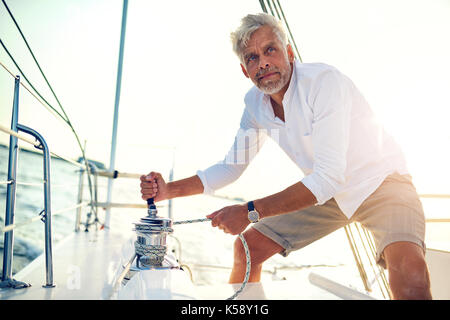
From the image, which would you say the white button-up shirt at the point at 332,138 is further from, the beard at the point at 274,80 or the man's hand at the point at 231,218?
the man's hand at the point at 231,218

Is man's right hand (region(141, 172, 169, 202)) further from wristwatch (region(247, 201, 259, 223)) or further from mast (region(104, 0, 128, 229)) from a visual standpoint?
mast (region(104, 0, 128, 229))

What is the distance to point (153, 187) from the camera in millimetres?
1311

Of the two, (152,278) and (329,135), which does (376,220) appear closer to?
(329,135)

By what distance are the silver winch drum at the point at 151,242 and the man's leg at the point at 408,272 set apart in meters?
0.64

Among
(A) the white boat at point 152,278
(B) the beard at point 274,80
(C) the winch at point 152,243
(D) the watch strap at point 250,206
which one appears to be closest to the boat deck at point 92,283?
(A) the white boat at point 152,278

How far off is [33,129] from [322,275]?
1.02 metres

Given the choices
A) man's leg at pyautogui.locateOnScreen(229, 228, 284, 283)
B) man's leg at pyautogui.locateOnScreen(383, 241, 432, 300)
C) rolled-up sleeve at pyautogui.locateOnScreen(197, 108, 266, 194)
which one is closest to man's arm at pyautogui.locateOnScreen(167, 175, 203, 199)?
rolled-up sleeve at pyautogui.locateOnScreen(197, 108, 266, 194)

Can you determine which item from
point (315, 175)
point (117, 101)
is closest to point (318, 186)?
point (315, 175)

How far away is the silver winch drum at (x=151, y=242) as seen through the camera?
0.94 meters

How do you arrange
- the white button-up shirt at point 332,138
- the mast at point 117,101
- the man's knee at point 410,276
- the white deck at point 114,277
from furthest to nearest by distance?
the mast at point 117,101 → the white button-up shirt at point 332,138 → the man's knee at point 410,276 → the white deck at point 114,277

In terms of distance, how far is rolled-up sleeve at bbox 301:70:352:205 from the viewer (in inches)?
44.8

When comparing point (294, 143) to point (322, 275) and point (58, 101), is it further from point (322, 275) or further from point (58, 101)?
point (58, 101)

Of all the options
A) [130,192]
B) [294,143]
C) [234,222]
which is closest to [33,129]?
[234,222]

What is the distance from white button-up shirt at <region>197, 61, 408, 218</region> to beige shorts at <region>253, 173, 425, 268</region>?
4cm
